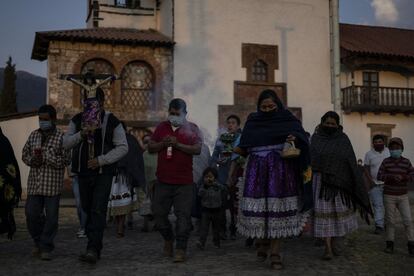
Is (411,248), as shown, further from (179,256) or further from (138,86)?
(138,86)

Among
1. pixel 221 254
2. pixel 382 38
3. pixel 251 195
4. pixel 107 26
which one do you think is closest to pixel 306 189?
pixel 251 195

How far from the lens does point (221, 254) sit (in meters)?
6.20

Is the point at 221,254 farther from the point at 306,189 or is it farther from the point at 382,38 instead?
the point at 382,38

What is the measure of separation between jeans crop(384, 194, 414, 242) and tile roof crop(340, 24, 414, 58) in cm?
1634

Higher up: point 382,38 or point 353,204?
point 382,38

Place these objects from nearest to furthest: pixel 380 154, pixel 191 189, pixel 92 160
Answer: pixel 92 160 < pixel 191 189 < pixel 380 154

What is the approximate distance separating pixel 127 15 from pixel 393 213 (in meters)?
17.9

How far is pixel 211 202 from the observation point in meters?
6.77

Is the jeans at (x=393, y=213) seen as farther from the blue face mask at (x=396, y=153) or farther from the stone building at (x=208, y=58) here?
the stone building at (x=208, y=58)

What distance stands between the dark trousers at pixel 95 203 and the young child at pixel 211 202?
5.44ft

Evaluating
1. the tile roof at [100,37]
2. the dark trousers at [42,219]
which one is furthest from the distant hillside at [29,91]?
the dark trousers at [42,219]

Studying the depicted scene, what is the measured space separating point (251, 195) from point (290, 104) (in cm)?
1585

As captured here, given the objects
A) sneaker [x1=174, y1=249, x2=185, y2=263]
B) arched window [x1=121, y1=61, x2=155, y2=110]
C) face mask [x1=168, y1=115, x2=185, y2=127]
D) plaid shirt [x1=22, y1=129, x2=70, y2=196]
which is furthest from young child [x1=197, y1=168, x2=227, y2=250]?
arched window [x1=121, y1=61, x2=155, y2=110]

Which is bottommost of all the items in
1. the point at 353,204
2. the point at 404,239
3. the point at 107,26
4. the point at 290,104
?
the point at 404,239
